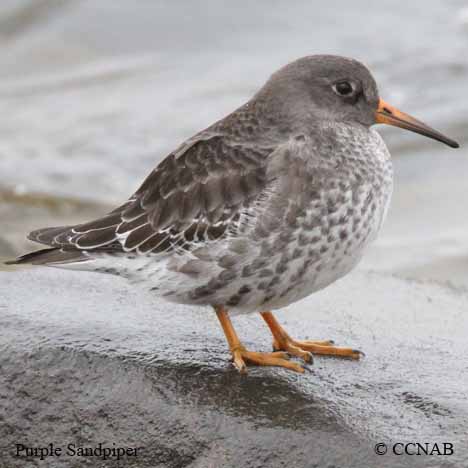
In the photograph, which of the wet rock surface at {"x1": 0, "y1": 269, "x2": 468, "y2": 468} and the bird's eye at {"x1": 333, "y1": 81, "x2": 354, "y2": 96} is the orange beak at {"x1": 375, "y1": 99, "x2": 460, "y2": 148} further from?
the wet rock surface at {"x1": 0, "y1": 269, "x2": 468, "y2": 468}

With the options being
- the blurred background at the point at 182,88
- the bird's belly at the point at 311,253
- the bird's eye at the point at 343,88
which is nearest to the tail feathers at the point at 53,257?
the bird's belly at the point at 311,253

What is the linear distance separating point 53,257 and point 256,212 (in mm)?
1421

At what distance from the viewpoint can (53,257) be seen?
708cm

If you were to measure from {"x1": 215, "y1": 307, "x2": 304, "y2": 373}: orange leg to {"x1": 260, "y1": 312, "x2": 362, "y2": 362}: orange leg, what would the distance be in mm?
119

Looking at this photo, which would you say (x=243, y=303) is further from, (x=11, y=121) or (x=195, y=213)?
(x=11, y=121)

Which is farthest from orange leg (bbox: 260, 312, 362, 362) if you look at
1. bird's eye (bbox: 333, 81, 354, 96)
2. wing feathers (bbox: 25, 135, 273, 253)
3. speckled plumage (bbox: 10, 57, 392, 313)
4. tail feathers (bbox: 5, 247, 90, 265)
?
bird's eye (bbox: 333, 81, 354, 96)

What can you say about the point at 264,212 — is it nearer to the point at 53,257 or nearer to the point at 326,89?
the point at 326,89

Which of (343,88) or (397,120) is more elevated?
(343,88)

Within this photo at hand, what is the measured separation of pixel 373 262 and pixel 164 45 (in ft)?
27.7

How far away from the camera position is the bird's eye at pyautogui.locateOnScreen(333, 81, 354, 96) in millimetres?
7254

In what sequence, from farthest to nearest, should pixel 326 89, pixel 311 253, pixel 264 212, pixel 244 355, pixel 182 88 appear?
pixel 182 88 < pixel 326 89 < pixel 244 355 < pixel 264 212 < pixel 311 253

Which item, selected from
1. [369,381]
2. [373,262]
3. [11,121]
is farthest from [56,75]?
[369,381]

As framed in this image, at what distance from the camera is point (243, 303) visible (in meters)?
6.77

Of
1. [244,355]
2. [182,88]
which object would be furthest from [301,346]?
[182,88]
